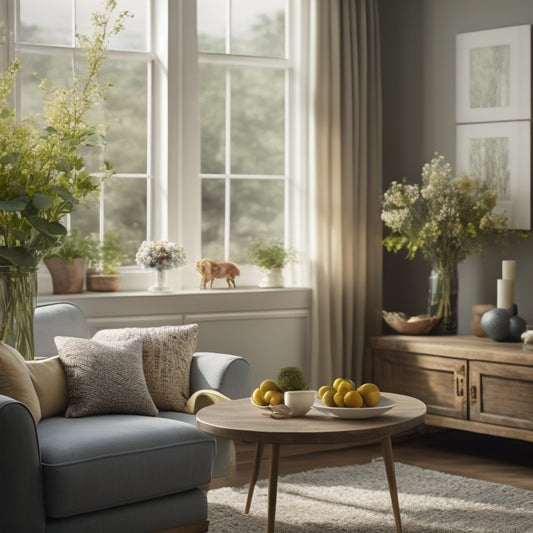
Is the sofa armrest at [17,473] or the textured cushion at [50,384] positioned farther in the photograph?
the textured cushion at [50,384]

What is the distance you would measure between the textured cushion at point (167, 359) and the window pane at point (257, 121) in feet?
5.26

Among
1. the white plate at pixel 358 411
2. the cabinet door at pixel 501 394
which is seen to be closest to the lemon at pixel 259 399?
the white plate at pixel 358 411

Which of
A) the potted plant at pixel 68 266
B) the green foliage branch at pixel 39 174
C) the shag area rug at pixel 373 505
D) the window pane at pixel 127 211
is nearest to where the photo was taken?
the green foliage branch at pixel 39 174

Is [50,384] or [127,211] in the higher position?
[127,211]

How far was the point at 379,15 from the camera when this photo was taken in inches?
235

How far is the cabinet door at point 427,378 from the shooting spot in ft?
16.5

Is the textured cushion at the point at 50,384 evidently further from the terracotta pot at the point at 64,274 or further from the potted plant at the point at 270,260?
the potted plant at the point at 270,260

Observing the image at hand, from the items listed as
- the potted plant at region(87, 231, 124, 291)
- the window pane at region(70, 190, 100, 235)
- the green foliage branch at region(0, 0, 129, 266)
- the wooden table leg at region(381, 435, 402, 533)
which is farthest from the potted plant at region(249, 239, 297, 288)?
the wooden table leg at region(381, 435, 402, 533)

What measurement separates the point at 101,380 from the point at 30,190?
807 millimetres

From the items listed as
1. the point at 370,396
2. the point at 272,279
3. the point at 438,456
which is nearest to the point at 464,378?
the point at 438,456

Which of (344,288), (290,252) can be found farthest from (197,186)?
(344,288)

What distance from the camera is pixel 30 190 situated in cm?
381

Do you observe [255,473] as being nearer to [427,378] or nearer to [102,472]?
[102,472]

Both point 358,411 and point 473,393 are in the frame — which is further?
point 473,393
